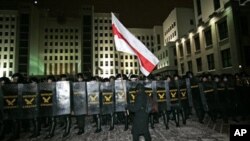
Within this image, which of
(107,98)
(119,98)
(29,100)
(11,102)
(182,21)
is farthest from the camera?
(182,21)

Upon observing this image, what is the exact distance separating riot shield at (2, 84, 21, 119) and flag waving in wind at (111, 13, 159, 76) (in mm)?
4252

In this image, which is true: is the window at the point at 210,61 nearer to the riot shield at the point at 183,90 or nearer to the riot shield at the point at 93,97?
the riot shield at the point at 183,90

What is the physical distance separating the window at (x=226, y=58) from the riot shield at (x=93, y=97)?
24.4m

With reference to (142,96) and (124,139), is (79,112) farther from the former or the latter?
(142,96)

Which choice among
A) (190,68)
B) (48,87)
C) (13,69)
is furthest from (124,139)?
(13,69)

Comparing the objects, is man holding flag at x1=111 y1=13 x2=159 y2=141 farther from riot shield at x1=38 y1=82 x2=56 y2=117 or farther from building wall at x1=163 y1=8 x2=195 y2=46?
building wall at x1=163 y1=8 x2=195 y2=46

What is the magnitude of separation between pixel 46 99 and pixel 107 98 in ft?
7.97

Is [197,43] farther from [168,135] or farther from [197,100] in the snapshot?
[168,135]

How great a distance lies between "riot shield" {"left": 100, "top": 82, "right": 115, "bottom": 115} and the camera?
8297 millimetres

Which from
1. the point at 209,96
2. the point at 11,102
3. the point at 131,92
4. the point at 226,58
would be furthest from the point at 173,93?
the point at 226,58

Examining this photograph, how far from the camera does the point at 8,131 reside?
8.66 m

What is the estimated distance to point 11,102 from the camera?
286 inches

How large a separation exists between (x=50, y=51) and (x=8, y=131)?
7953cm

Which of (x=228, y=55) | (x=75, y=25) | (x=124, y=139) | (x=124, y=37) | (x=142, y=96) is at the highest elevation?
(x=75, y=25)
